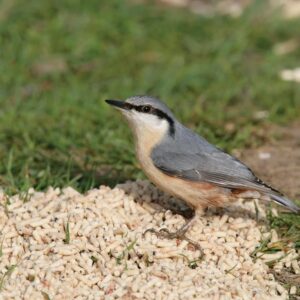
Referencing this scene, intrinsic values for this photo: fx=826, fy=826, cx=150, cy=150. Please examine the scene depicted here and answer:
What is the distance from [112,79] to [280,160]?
295cm

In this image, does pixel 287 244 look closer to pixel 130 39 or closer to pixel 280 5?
pixel 130 39

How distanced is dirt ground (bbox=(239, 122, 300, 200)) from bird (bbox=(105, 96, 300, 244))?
3.14 ft

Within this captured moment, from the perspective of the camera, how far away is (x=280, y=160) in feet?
25.4

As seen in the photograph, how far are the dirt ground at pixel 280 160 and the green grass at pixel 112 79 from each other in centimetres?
22

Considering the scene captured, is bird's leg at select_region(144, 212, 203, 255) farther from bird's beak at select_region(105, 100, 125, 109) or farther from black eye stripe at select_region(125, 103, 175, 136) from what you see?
bird's beak at select_region(105, 100, 125, 109)

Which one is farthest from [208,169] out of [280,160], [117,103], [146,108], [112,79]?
[112,79]

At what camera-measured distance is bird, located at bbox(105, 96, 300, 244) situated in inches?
239

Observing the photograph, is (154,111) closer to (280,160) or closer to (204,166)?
(204,166)

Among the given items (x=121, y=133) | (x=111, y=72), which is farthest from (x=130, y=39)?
(x=121, y=133)

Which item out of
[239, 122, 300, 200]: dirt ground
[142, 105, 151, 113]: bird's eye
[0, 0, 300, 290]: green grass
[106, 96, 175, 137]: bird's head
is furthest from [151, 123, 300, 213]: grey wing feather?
[239, 122, 300, 200]: dirt ground

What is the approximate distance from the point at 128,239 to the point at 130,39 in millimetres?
5404

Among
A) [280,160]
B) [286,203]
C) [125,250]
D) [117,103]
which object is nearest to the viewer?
[125,250]

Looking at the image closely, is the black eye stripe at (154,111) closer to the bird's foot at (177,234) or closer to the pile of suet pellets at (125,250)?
the pile of suet pellets at (125,250)

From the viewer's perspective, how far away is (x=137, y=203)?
250 inches
